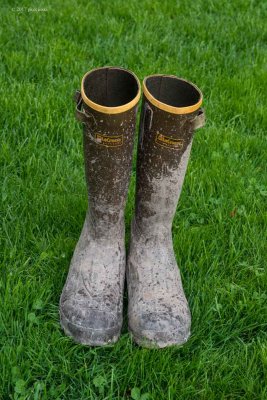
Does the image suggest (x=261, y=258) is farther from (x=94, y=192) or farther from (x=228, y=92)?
(x=228, y=92)

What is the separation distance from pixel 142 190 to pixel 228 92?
1402mm

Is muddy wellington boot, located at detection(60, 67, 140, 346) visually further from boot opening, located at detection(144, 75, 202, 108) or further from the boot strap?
the boot strap

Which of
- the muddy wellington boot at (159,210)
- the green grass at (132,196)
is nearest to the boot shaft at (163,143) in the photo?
the muddy wellington boot at (159,210)

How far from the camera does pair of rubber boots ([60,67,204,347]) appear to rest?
167cm

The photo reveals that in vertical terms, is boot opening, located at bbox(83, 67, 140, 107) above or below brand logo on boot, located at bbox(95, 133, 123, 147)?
above

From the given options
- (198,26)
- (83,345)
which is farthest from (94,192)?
(198,26)

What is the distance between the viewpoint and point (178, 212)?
229cm

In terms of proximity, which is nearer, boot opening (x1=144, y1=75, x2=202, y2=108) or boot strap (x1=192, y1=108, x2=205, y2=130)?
boot strap (x1=192, y1=108, x2=205, y2=130)

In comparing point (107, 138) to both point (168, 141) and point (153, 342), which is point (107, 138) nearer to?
point (168, 141)

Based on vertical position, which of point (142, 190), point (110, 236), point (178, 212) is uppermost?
point (142, 190)

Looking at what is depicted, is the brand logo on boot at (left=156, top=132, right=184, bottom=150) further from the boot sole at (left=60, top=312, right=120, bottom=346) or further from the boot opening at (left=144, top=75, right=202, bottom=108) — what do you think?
the boot sole at (left=60, top=312, right=120, bottom=346)

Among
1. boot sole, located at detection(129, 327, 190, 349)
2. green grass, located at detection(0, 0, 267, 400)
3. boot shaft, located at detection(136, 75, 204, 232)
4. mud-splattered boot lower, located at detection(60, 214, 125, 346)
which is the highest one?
boot shaft, located at detection(136, 75, 204, 232)

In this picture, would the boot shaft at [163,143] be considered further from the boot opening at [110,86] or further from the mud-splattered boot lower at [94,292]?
the mud-splattered boot lower at [94,292]

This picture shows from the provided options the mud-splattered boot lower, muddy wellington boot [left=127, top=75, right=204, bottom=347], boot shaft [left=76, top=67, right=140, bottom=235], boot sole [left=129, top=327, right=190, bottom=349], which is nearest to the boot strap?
muddy wellington boot [left=127, top=75, right=204, bottom=347]
